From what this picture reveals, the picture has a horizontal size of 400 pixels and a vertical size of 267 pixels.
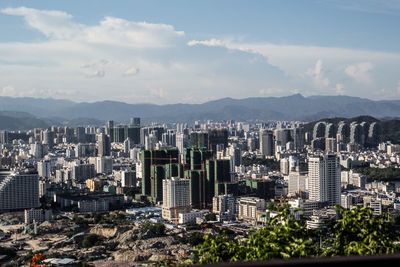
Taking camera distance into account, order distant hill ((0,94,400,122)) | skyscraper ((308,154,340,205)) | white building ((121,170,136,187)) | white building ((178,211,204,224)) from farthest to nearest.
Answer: distant hill ((0,94,400,122)), white building ((121,170,136,187)), skyscraper ((308,154,340,205)), white building ((178,211,204,224))

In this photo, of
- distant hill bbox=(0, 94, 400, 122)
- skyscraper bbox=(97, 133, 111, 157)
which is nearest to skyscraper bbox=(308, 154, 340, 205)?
skyscraper bbox=(97, 133, 111, 157)

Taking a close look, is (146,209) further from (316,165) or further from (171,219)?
(316,165)

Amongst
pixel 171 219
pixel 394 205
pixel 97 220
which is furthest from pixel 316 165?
pixel 97 220

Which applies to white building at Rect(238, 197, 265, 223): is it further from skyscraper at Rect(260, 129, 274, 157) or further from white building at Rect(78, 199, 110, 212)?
skyscraper at Rect(260, 129, 274, 157)

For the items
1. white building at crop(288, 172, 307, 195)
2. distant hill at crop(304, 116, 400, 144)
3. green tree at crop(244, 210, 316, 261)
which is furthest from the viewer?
distant hill at crop(304, 116, 400, 144)

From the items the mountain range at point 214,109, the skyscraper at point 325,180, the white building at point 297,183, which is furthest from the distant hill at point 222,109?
the skyscraper at point 325,180

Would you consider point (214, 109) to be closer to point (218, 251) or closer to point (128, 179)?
point (128, 179)

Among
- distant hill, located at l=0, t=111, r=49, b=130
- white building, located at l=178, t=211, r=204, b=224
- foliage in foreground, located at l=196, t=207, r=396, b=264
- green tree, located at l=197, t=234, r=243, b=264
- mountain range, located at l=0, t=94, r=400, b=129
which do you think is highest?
mountain range, located at l=0, t=94, r=400, b=129

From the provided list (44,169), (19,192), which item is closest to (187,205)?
(19,192)
